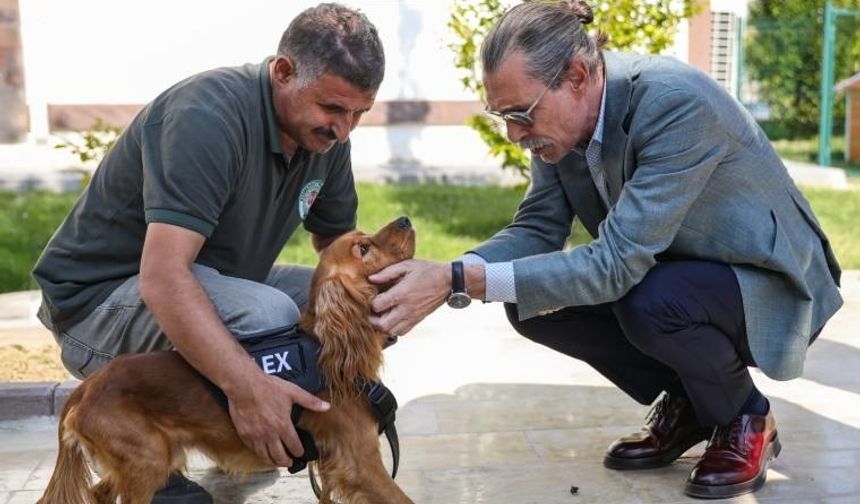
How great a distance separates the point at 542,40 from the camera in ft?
10.2

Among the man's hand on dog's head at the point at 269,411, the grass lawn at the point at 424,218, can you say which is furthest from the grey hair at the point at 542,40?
the grass lawn at the point at 424,218

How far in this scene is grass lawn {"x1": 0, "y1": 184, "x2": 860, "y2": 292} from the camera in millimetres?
7895

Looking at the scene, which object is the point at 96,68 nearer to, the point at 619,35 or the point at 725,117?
the point at 619,35

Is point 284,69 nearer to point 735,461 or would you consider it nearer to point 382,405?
point 382,405

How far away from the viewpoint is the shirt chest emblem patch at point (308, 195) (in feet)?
12.1

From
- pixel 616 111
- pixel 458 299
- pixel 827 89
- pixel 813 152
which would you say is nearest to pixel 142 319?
pixel 458 299

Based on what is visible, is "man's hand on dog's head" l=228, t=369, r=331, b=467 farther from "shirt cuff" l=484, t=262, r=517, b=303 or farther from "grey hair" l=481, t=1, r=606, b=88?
"grey hair" l=481, t=1, r=606, b=88

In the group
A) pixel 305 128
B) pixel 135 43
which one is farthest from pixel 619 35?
pixel 135 43

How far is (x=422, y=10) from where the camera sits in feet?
41.7

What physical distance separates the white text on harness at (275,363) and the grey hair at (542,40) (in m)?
1.01

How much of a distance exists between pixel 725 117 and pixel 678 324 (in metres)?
0.63

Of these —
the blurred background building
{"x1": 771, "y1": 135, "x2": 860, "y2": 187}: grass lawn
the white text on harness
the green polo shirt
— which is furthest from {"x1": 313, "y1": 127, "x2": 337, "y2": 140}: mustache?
{"x1": 771, "y1": 135, "x2": 860, "y2": 187}: grass lawn

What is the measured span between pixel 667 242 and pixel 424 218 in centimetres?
620

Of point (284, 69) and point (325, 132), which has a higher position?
point (284, 69)
